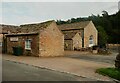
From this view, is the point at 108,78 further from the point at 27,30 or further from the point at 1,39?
the point at 1,39

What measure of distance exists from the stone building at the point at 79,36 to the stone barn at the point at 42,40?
13906 millimetres

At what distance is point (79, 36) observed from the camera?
46.4 metres

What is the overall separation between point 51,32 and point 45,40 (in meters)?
1.58

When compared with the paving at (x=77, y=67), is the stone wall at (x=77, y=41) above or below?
above

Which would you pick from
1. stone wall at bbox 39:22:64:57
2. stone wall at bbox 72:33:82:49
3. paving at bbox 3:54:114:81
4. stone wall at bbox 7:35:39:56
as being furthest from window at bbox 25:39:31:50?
stone wall at bbox 72:33:82:49

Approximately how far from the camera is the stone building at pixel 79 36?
43906 mm

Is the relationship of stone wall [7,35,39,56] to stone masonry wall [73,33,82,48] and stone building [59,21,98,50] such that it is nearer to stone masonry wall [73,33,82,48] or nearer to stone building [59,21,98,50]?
stone building [59,21,98,50]

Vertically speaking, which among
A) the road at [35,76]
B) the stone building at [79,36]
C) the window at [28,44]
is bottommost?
the road at [35,76]

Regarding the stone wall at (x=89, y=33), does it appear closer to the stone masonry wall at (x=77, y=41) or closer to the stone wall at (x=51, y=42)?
the stone masonry wall at (x=77, y=41)

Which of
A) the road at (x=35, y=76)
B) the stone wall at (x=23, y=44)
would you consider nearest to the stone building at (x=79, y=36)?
the stone wall at (x=23, y=44)

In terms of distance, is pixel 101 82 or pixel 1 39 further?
pixel 1 39

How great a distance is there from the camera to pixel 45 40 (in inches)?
1097

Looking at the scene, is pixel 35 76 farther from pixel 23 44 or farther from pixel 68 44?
pixel 68 44

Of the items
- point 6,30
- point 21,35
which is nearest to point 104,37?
point 6,30
